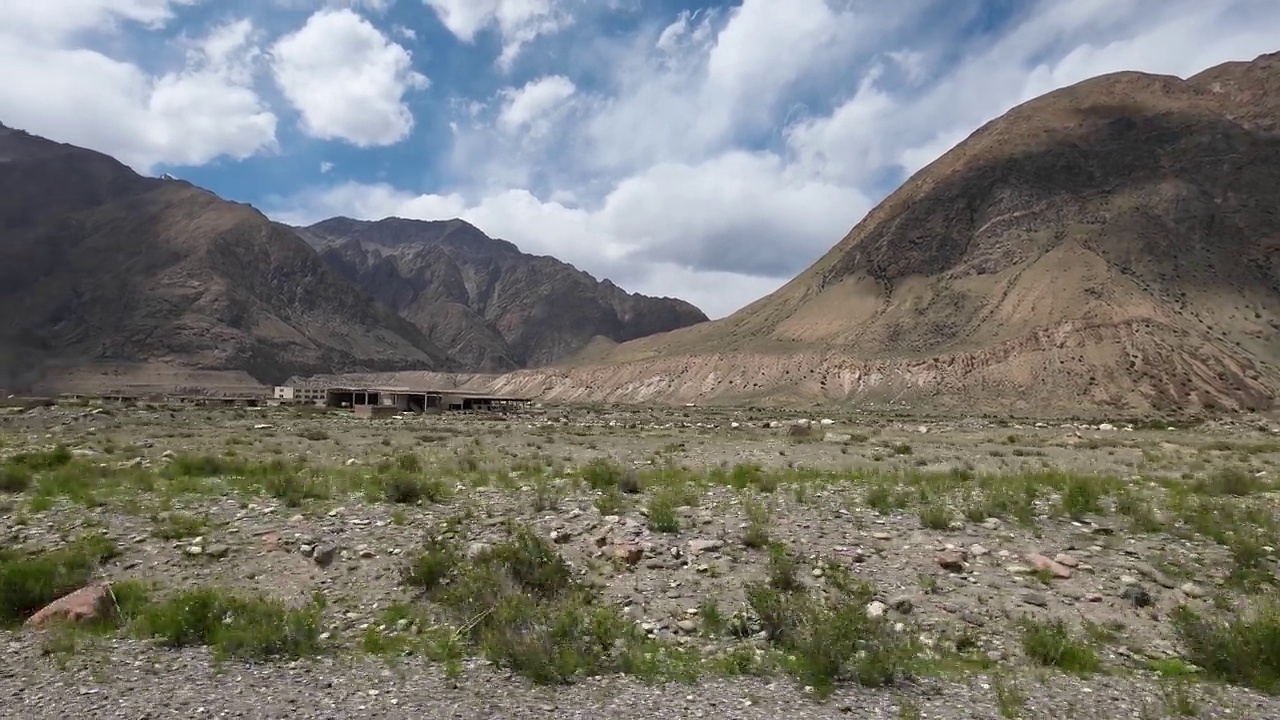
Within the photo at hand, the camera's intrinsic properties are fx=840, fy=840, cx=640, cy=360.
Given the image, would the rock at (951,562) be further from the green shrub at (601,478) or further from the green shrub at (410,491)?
the green shrub at (410,491)

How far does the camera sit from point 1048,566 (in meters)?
11.3

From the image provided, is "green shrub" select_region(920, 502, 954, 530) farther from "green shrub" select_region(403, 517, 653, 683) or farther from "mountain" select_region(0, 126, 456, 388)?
"mountain" select_region(0, 126, 456, 388)

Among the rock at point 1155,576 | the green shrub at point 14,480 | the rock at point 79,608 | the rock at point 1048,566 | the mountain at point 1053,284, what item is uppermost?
the mountain at point 1053,284

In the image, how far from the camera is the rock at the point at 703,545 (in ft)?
37.8

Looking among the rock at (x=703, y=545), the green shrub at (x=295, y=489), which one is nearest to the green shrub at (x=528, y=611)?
the rock at (x=703, y=545)

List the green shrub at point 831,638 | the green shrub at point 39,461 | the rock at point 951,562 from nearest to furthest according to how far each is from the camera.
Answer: the green shrub at point 831,638 → the rock at point 951,562 → the green shrub at point 39,461

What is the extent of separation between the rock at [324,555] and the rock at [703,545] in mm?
4791

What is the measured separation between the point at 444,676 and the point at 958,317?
99431mm

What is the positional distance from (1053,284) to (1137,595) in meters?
91.9

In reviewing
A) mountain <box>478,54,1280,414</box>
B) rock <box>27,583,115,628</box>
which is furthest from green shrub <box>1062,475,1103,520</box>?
mountain <box>478,54,1280,414</box>

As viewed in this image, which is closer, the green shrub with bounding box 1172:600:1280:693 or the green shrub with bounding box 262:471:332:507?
the green shrub with bounding box 1172:600:1280:693

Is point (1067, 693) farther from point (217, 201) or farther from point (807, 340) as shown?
point (217, 201)

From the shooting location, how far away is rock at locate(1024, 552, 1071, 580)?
1109 centimetres

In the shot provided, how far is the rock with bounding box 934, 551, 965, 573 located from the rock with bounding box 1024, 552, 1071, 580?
96 cm
